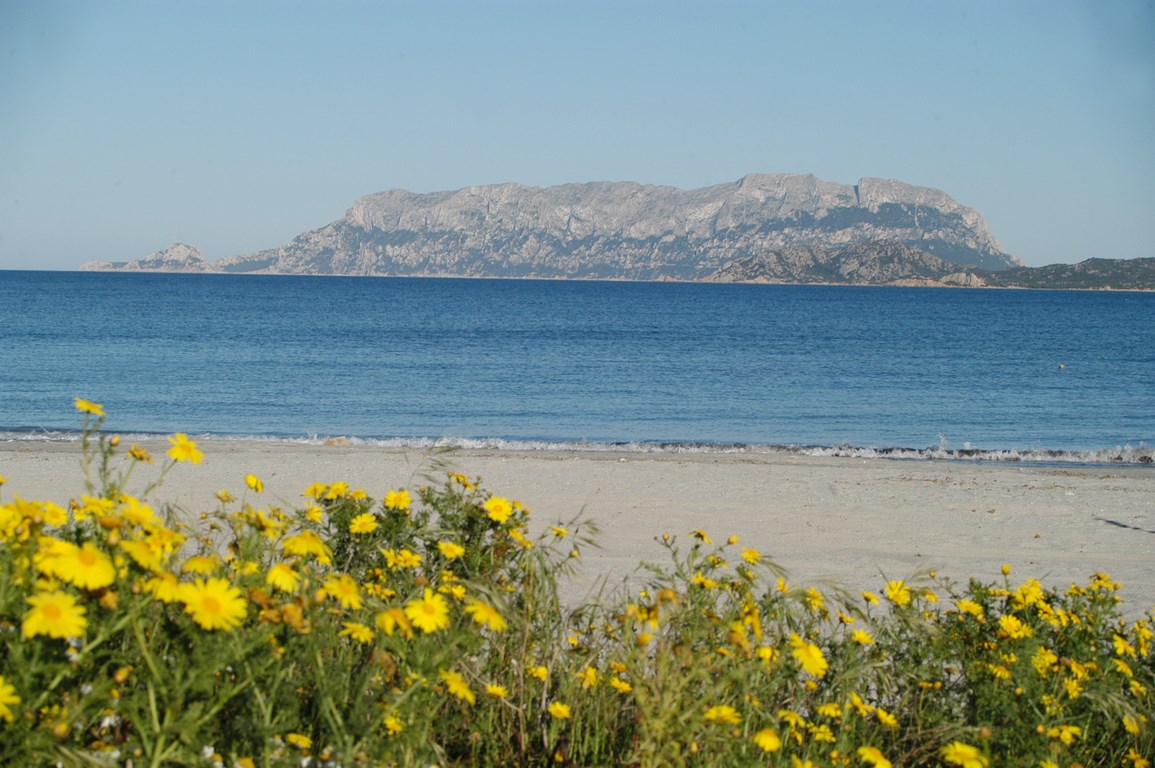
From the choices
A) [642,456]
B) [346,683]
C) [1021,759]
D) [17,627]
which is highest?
[17,627]

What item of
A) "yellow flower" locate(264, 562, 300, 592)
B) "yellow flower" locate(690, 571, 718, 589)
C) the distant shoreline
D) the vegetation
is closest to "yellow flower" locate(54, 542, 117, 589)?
the vegetation

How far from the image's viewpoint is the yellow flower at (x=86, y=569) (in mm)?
1785

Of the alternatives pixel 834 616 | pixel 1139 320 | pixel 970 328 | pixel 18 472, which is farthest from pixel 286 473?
pixel 1139 320

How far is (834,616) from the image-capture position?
604cm

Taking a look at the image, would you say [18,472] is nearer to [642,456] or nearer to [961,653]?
[642,456]

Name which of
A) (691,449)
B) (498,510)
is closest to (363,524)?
(498,510)

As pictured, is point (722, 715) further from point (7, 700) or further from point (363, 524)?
point (7, 700)

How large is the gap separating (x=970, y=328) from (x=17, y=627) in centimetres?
7736

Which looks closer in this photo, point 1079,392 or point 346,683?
point 346,683

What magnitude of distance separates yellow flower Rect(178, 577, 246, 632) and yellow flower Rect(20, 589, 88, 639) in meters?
0.18

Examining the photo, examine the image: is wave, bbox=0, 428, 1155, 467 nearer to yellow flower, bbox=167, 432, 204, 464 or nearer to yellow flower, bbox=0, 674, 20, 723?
yellow flower, bbox=167, 432, 204, 464

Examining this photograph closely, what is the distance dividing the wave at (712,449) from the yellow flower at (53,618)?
15.8 m

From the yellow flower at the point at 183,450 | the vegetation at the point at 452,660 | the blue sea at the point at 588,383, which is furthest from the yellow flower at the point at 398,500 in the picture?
the blue sea at the point at 588,383

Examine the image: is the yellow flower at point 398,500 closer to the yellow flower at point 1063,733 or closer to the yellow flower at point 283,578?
the yellow flower at point 283,578
